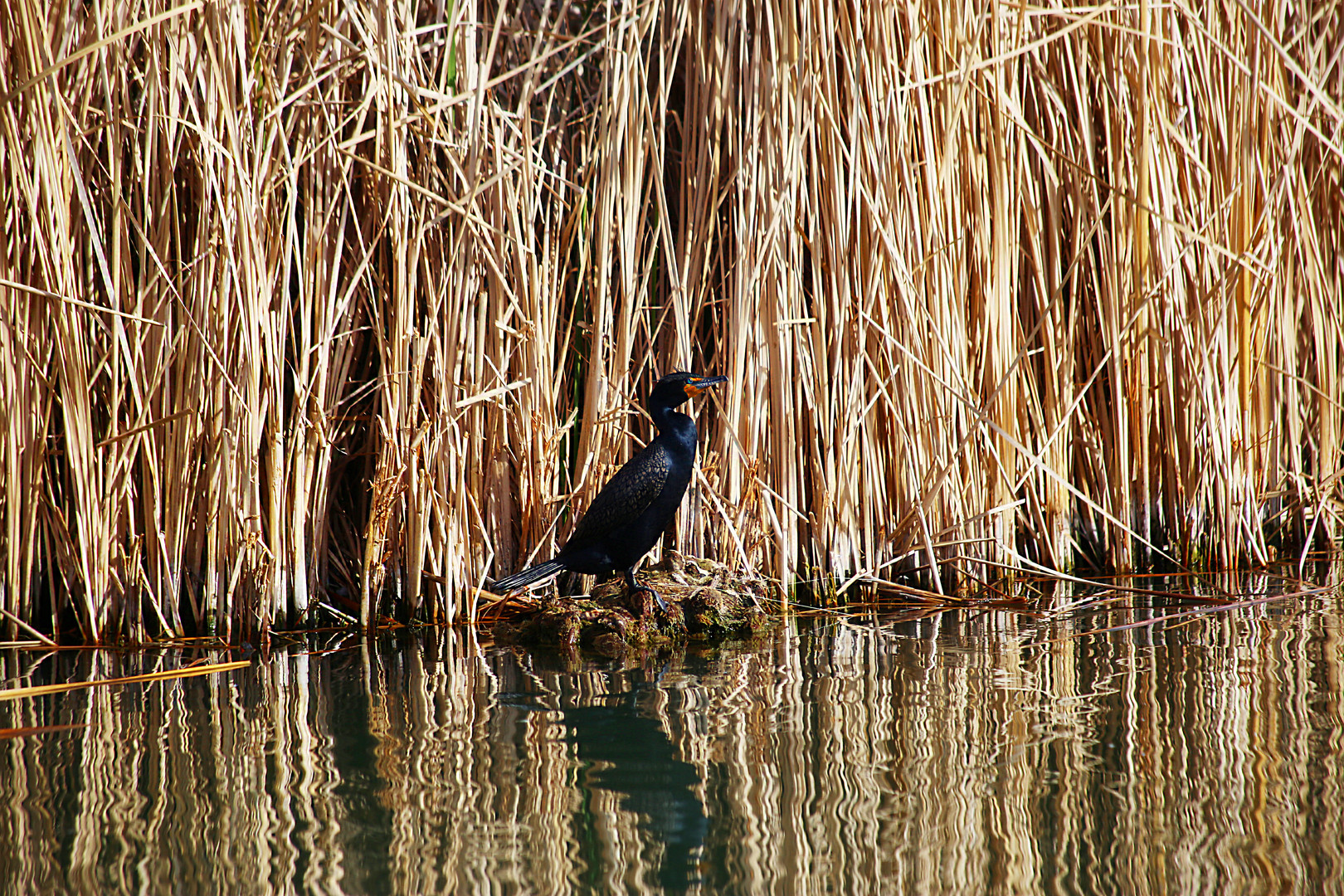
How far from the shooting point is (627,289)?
2.53 metres

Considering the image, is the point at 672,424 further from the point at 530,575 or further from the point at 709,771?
the point at 709,771

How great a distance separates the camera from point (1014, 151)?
105 inches

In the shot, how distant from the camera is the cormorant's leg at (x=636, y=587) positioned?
242 cm

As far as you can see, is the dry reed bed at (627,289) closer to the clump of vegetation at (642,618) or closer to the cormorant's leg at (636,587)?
the clump of vegetation at (642,618)

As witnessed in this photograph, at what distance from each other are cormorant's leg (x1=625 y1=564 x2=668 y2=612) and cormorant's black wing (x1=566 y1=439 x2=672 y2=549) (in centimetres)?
14

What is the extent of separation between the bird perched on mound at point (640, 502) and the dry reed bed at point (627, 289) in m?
0.22

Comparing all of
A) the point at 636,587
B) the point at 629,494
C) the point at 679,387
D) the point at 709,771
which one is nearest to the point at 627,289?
the point at 679,387

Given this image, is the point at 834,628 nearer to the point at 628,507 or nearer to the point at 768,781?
the point at 628,507

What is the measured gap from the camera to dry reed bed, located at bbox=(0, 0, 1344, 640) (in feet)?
7.34

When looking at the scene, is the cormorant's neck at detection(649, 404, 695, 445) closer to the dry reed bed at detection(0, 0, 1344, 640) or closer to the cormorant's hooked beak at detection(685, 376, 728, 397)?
the cormorant's hooked beak at detection(685, 376, 728, 397)

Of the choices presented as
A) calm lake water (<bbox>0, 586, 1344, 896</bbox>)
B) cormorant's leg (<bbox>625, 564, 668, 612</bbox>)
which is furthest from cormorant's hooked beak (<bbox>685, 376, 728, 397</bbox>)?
calm lake water (<bbox>0, 586, 1344, 896</bbox>)

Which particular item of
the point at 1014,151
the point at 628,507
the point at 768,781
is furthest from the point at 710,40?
the point at 768,781

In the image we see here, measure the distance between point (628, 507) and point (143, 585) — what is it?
112 cm

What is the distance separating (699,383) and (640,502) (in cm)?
30
